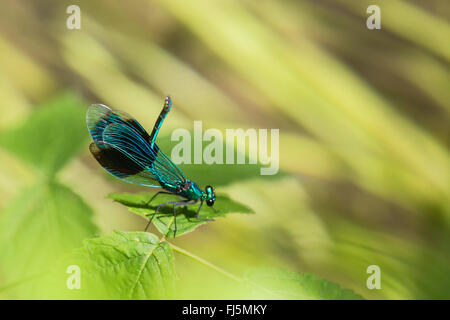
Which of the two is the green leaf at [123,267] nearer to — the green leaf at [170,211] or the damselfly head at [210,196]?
the green leaf at [170,211]

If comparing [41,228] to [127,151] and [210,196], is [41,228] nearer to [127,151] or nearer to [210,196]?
[127,151]

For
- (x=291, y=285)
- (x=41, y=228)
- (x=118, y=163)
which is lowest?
(x=291, y=285)

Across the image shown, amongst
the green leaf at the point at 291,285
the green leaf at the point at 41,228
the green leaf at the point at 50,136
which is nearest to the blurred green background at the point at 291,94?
the green leaf at the point at 50,136

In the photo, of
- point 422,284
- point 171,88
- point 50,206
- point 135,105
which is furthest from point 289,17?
point 50,206

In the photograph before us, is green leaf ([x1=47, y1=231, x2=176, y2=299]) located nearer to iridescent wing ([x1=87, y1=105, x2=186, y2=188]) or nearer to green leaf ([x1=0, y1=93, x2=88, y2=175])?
iridescent wing ([x1=87, y1=105, x2=186, y2=188])

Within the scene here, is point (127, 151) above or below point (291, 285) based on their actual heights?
above

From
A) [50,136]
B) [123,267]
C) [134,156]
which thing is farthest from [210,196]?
[50,136]
